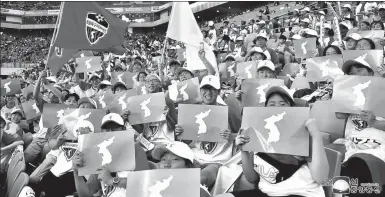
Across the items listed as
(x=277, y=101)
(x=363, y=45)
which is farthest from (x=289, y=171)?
(x=363, y=45)

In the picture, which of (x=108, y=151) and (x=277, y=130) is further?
(x=108, y=151)

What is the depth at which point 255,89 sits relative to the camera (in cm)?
521

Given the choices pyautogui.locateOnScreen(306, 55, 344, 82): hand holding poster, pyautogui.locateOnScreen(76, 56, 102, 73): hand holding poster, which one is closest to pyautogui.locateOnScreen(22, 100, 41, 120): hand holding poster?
pyautogui.locateOnScreen(76, 56, 102, 73): hand holding poster

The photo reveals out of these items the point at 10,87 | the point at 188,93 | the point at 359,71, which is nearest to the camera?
the point at 359,71

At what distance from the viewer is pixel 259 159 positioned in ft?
10.5

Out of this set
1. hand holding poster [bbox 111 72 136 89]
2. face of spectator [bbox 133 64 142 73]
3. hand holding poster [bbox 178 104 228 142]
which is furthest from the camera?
face of spectator [bbox 133 64 142 73]

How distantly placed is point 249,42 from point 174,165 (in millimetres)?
7617

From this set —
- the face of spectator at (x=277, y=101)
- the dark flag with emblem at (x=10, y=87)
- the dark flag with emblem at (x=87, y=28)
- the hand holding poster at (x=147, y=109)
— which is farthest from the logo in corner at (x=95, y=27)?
the face of spectator at (x=277, y=101)

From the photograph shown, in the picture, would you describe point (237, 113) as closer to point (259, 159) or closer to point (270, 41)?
point (259, 159)

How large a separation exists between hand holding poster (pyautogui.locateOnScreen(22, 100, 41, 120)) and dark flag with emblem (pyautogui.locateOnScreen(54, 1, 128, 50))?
4.74 ft

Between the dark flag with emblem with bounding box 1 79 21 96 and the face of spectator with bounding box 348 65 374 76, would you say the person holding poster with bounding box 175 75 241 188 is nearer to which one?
the face of spectator with bounding box 348 65 374 76

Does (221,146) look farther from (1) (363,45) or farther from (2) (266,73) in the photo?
(1) (363,45)

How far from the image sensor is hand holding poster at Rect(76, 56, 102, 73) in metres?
9.36

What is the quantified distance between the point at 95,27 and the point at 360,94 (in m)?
5.23
